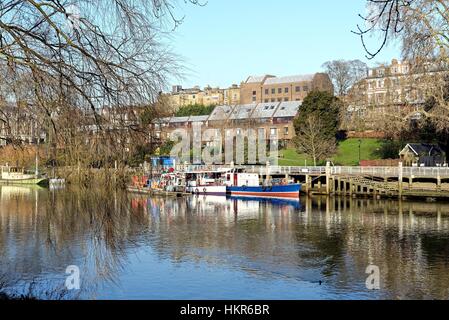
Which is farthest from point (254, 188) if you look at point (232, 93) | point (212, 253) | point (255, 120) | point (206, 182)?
point (232, 93)

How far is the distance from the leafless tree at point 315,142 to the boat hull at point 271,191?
15755mm

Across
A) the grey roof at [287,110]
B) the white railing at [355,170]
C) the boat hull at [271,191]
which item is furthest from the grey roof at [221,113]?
the boat hull at [271,191]

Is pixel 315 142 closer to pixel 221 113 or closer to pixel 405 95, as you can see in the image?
pixel 405 95

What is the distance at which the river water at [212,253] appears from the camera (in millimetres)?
15422

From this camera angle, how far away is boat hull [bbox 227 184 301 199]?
195ft

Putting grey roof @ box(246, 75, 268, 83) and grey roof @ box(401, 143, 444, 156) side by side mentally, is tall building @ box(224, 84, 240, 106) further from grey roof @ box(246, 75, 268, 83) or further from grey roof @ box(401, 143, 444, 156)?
grey roof @ box(401, 143, 444, 156)

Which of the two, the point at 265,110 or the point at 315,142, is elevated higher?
the point at 265,110

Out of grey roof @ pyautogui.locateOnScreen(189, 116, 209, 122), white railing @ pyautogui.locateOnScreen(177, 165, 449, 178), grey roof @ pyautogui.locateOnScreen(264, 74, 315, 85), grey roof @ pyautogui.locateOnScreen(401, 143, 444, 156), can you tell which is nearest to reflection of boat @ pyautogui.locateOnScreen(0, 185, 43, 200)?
white railing @ pyautogui.locateOnScreen(177, 165, 449, 178)
